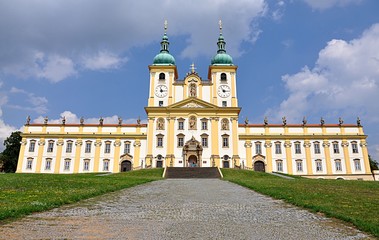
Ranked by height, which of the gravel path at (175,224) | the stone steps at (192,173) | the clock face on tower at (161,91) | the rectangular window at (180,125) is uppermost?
the clock face on tower at (161,91)

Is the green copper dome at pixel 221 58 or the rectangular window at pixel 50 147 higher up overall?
the green copper dome at pixel 221 58

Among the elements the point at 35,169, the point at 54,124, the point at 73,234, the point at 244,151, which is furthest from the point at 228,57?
the point at 73,234

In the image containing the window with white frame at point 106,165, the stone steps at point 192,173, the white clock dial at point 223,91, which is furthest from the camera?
the white clock dial at point 223,91

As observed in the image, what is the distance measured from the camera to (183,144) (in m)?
44.4

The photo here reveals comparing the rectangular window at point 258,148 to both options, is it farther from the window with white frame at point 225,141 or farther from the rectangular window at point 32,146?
the rectangular window at point 32,146

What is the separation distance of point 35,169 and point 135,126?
1675cm

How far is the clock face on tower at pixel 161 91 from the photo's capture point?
4766cm

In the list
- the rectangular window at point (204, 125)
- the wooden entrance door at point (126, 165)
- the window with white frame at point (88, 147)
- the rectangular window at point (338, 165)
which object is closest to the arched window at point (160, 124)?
the rectangular window at point (204, 125)

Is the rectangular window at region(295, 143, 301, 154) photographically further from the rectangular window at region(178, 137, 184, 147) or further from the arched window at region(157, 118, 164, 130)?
the arched window at region(157, 118, 164, 130)

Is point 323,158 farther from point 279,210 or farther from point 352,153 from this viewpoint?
point 279,210

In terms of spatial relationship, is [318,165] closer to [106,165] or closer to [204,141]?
[204,141]

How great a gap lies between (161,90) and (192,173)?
17.8 meters

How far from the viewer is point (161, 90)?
47969 mm

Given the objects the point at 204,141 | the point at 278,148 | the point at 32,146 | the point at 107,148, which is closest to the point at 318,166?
the point at 278,148
